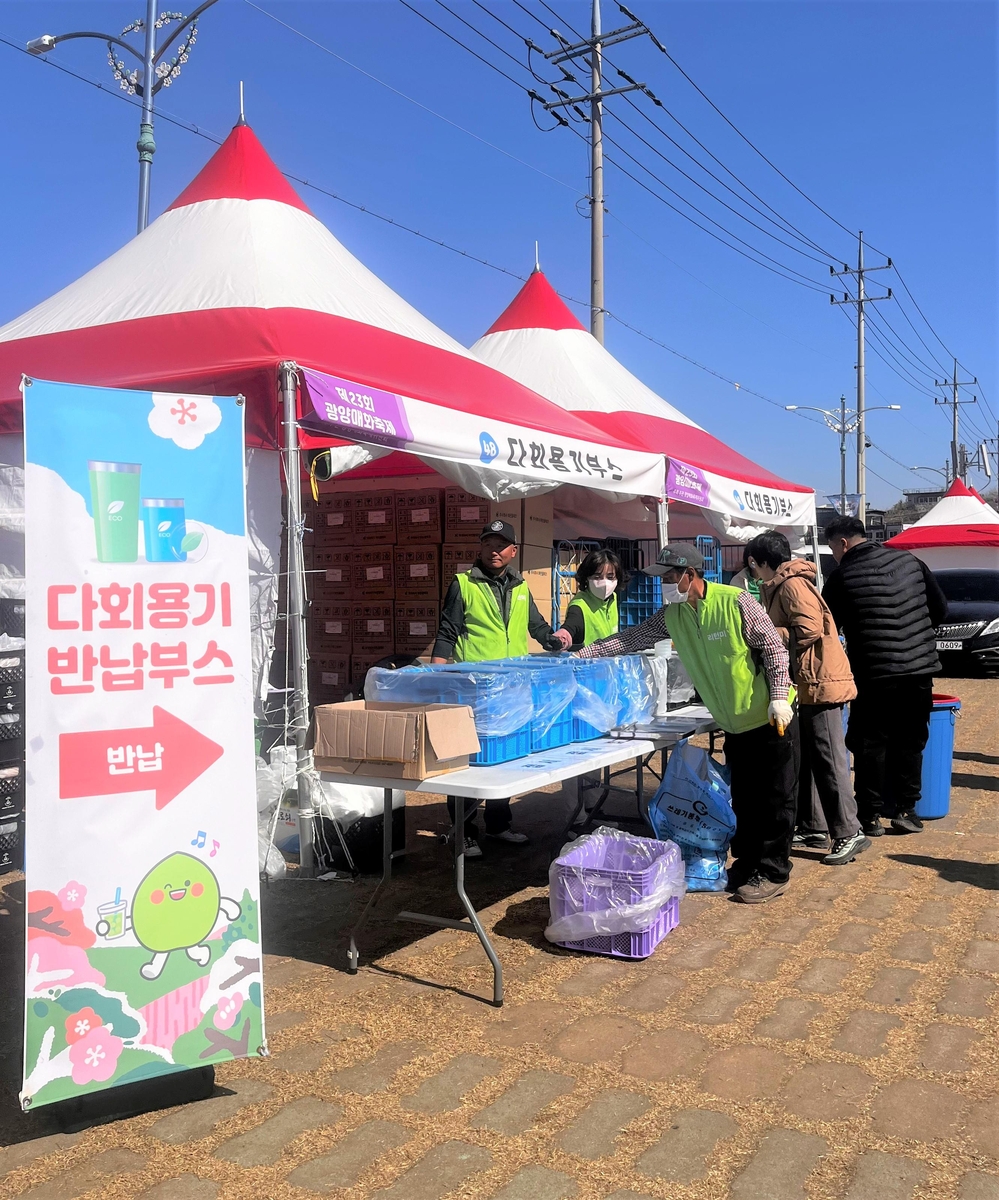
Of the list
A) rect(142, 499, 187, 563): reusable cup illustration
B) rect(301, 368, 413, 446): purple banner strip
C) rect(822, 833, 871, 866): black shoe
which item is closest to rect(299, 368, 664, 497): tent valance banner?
rect(301, 368, 413, 446): purple banner strip

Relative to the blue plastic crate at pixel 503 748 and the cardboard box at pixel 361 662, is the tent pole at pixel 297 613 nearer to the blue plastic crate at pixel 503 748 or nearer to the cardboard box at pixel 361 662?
the blue plastic crate at pixel 503 748

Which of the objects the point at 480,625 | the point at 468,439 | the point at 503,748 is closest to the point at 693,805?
the point at 503,748

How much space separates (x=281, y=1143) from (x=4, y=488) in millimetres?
4002

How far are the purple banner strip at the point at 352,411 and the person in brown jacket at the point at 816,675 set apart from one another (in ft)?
6.91

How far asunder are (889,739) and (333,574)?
4720mm

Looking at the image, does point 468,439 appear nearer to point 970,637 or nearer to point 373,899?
point 373,899

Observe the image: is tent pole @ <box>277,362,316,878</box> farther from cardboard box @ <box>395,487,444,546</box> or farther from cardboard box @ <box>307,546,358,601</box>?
cardboard box @ <box>307,546,358,601</box>

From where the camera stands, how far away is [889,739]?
20.1ft

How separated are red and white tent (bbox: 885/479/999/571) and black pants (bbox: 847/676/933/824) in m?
12.5

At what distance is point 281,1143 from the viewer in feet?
8.95

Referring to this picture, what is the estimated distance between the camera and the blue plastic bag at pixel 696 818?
16.2 feet

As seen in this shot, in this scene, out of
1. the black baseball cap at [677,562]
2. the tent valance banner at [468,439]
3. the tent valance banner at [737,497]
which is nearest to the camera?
the black baseball cap at [677,562]

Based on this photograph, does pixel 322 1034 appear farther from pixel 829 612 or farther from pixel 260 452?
pixel 829 612

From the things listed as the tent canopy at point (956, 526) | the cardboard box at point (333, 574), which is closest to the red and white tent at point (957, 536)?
the tent canopy at point (956, 526)
